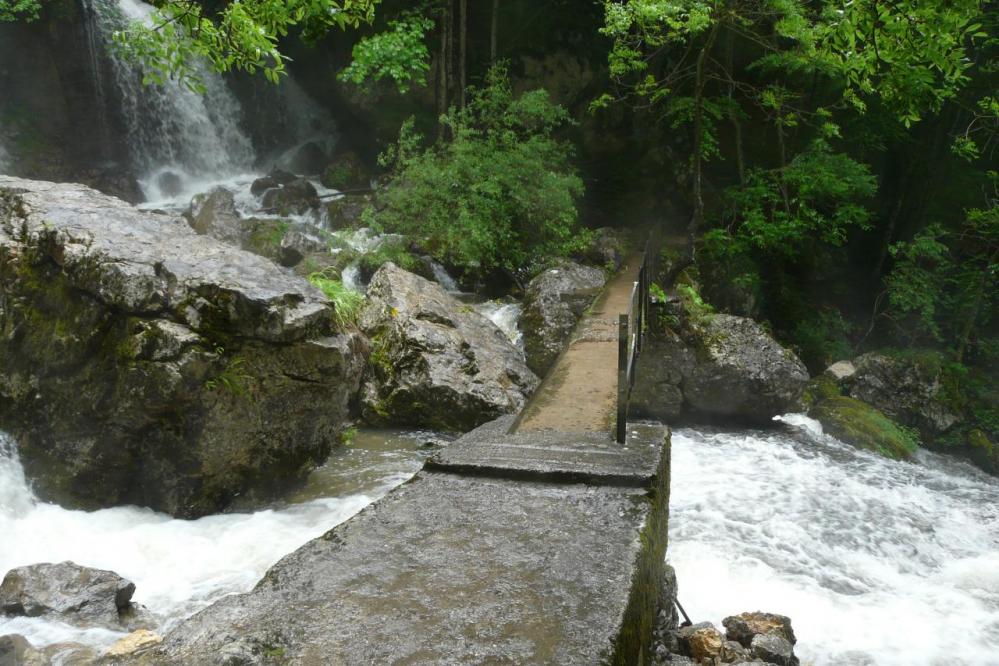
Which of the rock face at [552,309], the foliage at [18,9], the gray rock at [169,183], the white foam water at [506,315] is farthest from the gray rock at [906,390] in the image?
the foliage at [18,9]

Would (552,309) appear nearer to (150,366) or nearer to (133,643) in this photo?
(150,366)

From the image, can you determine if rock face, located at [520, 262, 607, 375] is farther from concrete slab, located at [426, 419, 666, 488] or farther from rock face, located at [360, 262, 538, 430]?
concrete slab, located at [426, 419, 666, 488]

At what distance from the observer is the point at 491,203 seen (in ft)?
39.1

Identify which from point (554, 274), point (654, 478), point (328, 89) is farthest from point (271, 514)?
point (328, 89)

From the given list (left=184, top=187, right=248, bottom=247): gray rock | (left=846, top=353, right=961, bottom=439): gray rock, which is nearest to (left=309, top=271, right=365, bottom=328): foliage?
(left=184, top=187, right=248, bottom=247): gray rock

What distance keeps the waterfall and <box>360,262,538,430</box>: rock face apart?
36.2 feet

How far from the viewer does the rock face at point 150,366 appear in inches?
210

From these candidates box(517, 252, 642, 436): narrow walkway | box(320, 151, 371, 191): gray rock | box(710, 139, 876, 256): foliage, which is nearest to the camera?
box(517, 252, 642, 436): narrow walkway

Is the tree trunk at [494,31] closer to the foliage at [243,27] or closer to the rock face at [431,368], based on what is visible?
the rock face at [431,368]

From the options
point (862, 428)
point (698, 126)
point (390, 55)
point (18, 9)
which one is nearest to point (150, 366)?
point (862, 428)

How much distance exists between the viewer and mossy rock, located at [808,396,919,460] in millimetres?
9266

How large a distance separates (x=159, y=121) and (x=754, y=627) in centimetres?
1771

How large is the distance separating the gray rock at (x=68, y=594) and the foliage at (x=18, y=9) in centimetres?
1532

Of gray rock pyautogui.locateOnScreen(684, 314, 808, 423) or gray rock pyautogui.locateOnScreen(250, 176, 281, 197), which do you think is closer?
gray rock pyautogui.locateOnScreen(684, 314, 808, 423)
